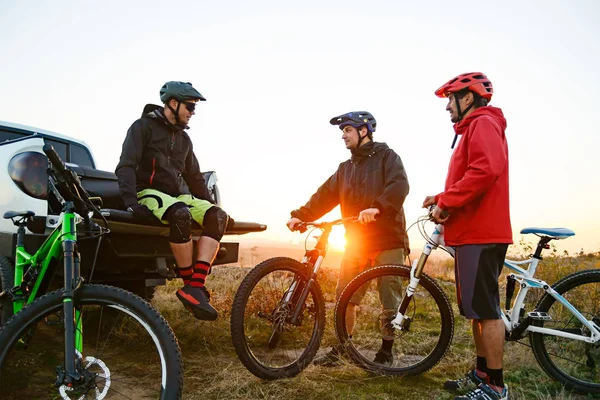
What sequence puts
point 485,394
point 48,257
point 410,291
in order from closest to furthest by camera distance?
point 48,257 → point 485,394 → point 410,291

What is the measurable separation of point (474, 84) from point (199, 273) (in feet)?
8.44

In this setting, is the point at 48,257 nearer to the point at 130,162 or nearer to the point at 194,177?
the point at 130,162

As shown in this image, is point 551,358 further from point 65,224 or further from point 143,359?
point 65,224

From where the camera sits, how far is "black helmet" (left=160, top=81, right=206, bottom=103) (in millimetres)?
3922

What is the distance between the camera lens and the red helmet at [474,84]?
3508mm

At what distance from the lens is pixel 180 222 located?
346 cm

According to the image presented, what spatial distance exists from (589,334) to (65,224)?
401 centimetres

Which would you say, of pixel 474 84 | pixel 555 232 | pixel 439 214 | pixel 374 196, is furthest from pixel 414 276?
pixel 474 84

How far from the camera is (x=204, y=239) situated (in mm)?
3635

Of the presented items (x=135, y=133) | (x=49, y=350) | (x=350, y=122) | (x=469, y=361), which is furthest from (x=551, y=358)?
(x=49, y=350)

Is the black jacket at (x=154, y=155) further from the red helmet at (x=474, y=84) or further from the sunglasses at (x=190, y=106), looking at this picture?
the red helmet at (x=474, y=84)

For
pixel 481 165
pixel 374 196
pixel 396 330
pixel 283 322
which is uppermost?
pixel 481 165

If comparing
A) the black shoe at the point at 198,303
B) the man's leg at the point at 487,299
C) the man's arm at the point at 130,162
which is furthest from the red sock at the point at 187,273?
the man's leg at the point at 487,299

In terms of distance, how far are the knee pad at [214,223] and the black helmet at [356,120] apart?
1.65 metres
